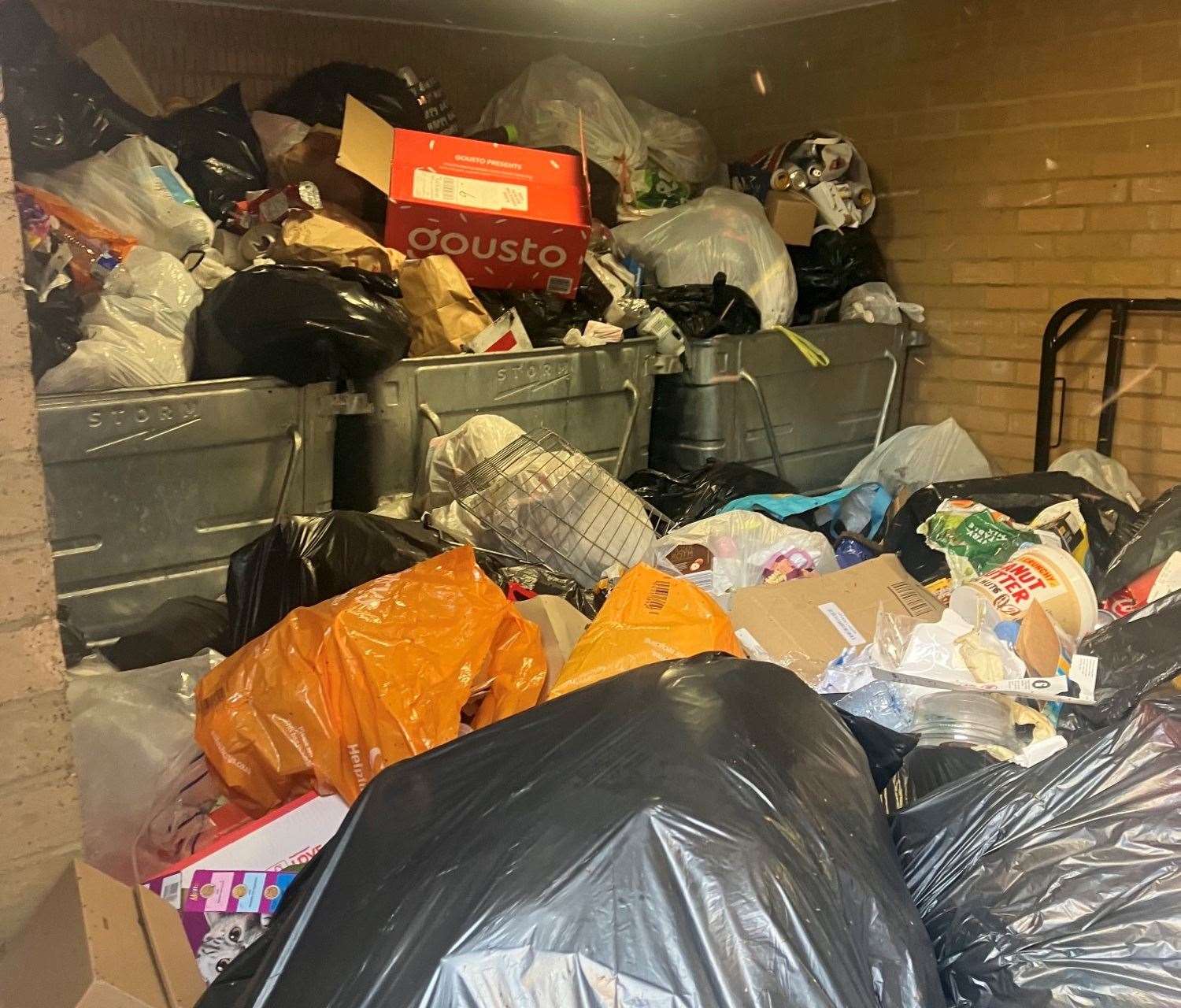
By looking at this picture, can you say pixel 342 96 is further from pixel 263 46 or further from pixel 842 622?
pixel 842 622

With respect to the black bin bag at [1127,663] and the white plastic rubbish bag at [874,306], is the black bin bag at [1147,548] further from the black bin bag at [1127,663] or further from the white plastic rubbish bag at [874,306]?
the white plastic rubbish bag at [874,306]

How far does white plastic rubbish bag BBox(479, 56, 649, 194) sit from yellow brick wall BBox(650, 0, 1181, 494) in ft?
2.81

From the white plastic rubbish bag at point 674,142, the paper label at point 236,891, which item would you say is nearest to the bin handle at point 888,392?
the white plastic rubbish bag at point 674,142

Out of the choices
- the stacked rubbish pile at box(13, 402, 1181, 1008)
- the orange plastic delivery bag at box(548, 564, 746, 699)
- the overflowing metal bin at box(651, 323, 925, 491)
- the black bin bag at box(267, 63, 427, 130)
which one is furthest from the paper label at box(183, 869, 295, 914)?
the black bin bag at box(267, 63, 427, 130)

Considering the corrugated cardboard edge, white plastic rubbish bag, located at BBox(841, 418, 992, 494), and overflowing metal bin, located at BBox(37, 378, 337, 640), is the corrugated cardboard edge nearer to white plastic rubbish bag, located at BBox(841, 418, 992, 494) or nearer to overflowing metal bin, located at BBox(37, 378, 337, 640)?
overflowing metal bin, located at BBox(37, 378, 337, 640)

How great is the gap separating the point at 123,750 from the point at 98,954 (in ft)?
1.73

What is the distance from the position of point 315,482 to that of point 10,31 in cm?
132

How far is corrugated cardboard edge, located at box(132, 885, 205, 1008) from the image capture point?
111 cm

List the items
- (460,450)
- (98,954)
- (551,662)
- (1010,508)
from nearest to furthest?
(98,954) < (551,662) < (460,450) < (1010,508)

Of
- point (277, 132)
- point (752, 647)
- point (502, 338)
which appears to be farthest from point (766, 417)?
point (277, 132)

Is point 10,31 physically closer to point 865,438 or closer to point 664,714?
point 664,714

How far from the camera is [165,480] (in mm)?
2049

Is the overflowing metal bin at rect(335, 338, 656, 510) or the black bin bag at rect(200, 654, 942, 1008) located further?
the overflowing metal bin at rect(335, 338, 656, 510)

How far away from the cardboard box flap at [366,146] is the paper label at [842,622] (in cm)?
158
